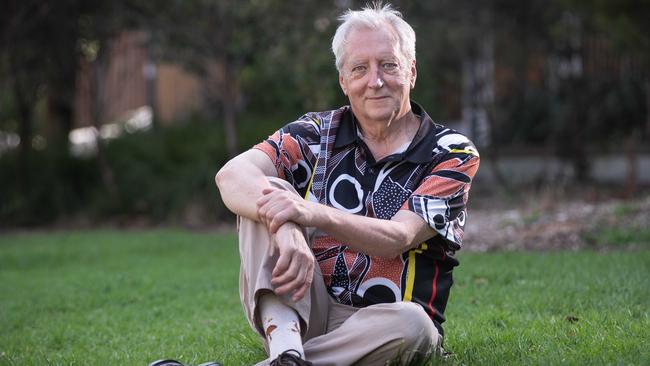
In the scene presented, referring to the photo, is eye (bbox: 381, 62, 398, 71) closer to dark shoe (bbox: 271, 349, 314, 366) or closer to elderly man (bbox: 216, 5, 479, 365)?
elderly man (bbox: 216, 5, 479, 365)

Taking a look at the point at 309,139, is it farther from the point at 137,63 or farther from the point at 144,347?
the point at 137,63

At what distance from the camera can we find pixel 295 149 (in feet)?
12.8

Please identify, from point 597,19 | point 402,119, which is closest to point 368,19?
point 402,119

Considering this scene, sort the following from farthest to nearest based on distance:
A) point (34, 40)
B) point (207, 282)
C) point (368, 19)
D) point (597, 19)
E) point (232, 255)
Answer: point (34, 40) < point (597, 19) < point (232, 255) < point (207, 282) < point (368, 19)

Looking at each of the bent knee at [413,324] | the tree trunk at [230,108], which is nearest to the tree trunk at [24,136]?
the tree trunk at [230,108]

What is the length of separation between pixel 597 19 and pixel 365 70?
760cm

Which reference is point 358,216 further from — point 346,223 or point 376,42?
point 376,42

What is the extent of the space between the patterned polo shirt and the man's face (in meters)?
0.15

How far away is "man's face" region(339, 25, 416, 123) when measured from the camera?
3773 millimetres

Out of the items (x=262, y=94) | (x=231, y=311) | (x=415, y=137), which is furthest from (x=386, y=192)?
(x=262, y=94)

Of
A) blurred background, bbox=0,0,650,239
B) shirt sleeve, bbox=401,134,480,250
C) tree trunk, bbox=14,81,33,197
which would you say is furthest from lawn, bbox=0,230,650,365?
tree trunk, bbox=14,81,33,197

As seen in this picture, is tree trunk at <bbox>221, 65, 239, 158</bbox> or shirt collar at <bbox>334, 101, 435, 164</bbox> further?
tree trunk at <bbox>221, 65, 239, 158</bbox>

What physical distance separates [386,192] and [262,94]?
441 inches

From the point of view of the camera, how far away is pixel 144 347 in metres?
4.73
